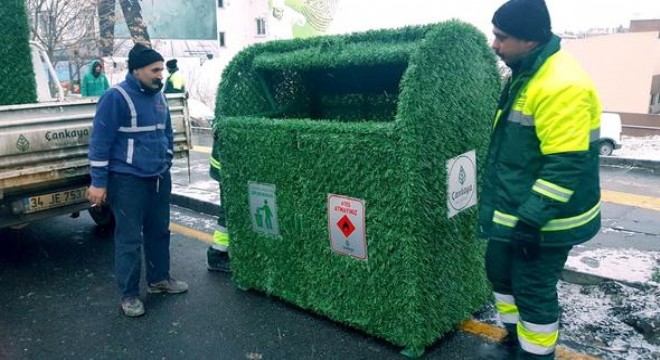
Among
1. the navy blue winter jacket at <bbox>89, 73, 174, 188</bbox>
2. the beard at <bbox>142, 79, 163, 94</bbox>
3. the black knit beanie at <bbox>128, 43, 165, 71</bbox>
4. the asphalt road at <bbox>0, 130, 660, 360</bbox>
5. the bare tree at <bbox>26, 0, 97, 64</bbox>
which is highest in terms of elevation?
the bare tree at <bbox>26, 0, 97, 64</bbox>

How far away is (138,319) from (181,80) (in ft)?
26.2

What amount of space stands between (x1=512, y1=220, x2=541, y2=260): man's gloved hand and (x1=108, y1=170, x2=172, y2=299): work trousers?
2.60 m

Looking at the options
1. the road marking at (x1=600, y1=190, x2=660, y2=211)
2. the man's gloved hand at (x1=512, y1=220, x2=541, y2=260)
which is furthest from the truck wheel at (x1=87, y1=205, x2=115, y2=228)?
the road marking at (x1=600, y1=190, x2=660, y2=211)

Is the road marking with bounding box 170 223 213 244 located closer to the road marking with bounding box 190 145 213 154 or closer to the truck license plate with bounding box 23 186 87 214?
the truck license plate with bounding box 23 186 87 214

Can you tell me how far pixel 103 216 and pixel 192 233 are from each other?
1088 mm

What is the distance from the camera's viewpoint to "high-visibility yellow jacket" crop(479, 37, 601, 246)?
2.25 metres

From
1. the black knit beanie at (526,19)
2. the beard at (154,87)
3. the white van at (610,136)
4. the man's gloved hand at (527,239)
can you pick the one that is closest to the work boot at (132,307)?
the beard at (154,87)

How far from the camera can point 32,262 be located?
489 cm

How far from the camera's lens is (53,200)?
14.9 ft

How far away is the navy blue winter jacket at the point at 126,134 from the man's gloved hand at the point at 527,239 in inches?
101

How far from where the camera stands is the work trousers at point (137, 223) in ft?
12.0

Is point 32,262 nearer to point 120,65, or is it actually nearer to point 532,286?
point 532,286

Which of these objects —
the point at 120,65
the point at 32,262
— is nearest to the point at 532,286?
the point at 32,262

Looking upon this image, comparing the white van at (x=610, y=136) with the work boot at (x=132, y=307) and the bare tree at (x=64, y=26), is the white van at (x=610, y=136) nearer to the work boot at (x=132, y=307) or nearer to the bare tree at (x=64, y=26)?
the work boot at (x=132, y=307)
